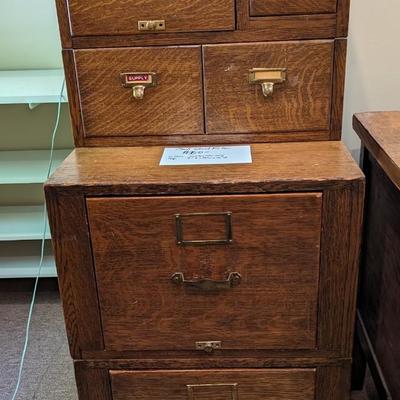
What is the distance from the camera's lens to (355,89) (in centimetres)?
138

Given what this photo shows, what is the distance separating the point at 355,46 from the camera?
1345mm

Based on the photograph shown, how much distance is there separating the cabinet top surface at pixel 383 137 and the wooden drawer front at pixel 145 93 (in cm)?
33

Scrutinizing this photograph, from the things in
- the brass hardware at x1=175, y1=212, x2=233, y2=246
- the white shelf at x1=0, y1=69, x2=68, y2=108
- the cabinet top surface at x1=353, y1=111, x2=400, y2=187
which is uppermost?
the white shelf at x1=0, y1=69, x2=68, y2=108

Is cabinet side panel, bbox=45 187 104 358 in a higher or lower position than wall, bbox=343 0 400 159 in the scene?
lower

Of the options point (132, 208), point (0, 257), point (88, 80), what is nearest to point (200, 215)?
Answer: point (132, 208)

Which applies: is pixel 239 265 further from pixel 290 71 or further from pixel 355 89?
pixel 355 89

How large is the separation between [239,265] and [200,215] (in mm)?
115

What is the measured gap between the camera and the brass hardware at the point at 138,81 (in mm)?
1009

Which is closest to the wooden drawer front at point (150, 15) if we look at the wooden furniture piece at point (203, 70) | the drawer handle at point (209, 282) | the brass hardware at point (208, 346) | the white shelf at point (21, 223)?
the wooden furniture piece at point (203, 70)

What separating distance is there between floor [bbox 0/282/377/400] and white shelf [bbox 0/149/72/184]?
0.45m

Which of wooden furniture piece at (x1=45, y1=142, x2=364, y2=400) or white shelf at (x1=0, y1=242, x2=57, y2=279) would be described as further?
white shelf at (x1=0, y1=242, x2=57, y2=279)

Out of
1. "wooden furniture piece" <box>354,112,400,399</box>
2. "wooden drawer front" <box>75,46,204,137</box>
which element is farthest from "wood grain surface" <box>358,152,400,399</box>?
"wooden drawer front" <box>75,46,204,137</box>

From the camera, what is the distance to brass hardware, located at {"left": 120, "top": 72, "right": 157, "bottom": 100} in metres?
1.01

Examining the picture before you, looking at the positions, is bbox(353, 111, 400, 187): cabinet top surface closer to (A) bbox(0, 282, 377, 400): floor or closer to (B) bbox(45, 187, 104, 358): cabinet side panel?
(B) bbox(45, 187, 104, 358): cabinet side panel
